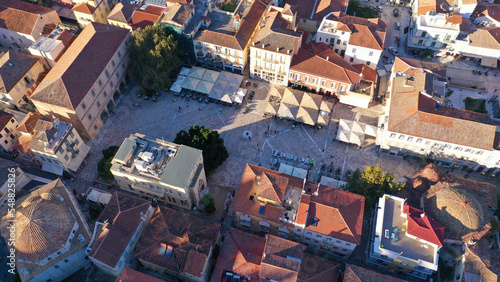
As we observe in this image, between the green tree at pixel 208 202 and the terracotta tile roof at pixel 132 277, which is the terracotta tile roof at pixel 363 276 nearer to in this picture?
the green tree at pixel 208 202

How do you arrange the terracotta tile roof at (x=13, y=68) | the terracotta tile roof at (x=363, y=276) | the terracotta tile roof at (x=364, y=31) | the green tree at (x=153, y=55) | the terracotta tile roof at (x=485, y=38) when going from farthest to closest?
the terracotta tile roof at (x=485, y=38) < the terracotta tile roof at (x=364, y=31) < the green tree at (x=153, y=55) < the terracotta tile roof at (x=13, y=68) < the terracotta tile roof at (x=363, y=276)

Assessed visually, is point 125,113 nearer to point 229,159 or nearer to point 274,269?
point 229,159

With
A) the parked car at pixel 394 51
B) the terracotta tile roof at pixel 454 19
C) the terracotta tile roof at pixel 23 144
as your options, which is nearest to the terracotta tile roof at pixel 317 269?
the terracotta tile roof at pixel 23 144

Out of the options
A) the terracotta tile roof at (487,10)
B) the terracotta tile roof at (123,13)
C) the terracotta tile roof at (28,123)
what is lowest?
the terracotta tile roof at (28,123)

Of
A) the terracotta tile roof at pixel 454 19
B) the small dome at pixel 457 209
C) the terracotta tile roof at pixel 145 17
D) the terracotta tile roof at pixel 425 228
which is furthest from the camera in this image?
the terracotta tile roof at pixel 145 17

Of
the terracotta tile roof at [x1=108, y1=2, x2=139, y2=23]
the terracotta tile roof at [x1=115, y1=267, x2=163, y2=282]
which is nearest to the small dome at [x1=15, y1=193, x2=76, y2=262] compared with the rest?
the terracotta tile roof at [x1=115, y1=267, x2=163, y2=282]

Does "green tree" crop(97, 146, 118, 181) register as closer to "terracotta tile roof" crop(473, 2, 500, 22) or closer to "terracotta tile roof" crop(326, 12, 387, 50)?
"terracotta tile roof" crop(326, 12, 387, 50)
